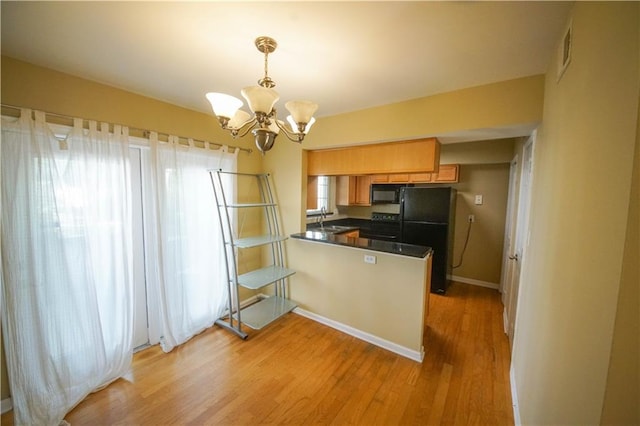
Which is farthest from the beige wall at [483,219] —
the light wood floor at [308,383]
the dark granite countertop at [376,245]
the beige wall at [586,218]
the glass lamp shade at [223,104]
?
the glass lamp shade at [223,104]

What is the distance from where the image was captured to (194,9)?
1.11 m

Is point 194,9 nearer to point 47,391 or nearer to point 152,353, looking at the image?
point 47,391

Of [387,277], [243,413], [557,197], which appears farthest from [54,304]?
[557,197]

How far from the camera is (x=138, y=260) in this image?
7.45 ft

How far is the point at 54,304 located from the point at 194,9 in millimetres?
2114

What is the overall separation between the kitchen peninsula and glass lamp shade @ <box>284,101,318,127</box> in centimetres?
152

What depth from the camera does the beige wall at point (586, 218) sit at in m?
0.64

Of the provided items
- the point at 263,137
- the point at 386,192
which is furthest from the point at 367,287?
the point at 386,192

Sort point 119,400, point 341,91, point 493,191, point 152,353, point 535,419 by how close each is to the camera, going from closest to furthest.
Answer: point 535,419
point 119,400
point 341,91
point 152,353
point 493,191

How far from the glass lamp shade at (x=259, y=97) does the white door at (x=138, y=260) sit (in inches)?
64.9

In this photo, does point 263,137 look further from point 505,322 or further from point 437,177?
point 437,177

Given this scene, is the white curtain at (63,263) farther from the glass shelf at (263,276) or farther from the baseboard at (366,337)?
the baseboard at (366,337)

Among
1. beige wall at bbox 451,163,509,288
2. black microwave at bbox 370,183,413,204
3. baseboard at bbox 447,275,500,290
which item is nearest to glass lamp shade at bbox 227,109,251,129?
black microwave at bbox 370,183,413,204

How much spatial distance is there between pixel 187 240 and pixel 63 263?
2.94ft
